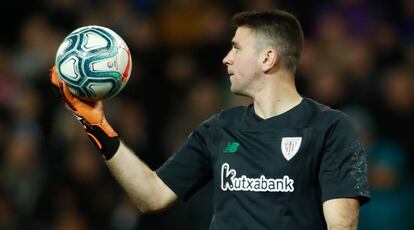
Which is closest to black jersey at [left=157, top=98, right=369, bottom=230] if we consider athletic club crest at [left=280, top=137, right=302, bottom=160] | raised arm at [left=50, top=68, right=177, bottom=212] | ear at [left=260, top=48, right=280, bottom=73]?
athletic club crest at [left=280, top=137, right=302, bottom=160]

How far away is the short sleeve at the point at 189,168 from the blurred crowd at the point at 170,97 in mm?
2905

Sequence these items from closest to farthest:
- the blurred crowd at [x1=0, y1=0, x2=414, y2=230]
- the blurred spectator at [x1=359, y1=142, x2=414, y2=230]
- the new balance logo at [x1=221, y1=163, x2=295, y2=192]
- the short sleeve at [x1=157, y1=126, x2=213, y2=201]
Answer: the new balance logo at [x1=221, y1=163, x2=295, y2=192] < the short sleeve at [x1=157, y1=126, x2=213, y2=201] < the blurred spectator at [x1=359, y1=142, x2=414, y2=230] < the blurred crowd at [x1=0, y1=0, x2=414, y2=230]

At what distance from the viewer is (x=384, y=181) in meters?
8.72

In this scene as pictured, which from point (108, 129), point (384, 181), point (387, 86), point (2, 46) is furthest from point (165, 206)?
point (2, 46)

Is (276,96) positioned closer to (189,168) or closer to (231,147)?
(231,147)

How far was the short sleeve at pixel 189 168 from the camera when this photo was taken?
533 cm

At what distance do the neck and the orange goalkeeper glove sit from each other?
2.49 feet

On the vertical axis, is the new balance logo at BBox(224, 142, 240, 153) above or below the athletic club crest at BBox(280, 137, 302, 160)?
below

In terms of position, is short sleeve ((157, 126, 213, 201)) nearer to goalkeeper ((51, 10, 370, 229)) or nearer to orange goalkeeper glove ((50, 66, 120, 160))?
goalkeeper ((51, 10, 370, 229))

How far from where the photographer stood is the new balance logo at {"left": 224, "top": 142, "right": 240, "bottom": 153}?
16.8 ft

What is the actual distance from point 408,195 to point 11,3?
19.6ft

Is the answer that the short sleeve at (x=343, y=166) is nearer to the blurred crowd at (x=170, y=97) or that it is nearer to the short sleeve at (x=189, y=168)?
the short sleeve at (x=189, y=168)

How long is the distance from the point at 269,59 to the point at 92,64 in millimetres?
907

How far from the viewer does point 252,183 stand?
4.95 meters
